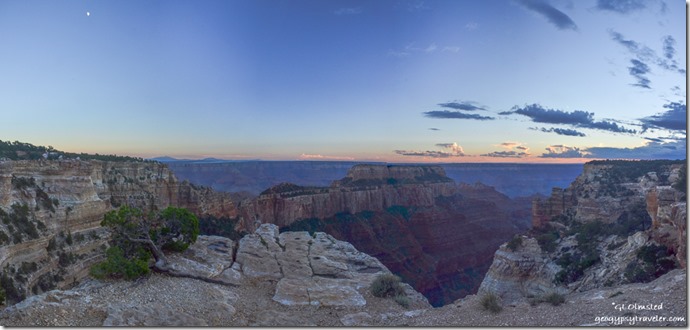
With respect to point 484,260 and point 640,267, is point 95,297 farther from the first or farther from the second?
point 484,260

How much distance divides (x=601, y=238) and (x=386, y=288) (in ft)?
65.8

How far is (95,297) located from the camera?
498 inches

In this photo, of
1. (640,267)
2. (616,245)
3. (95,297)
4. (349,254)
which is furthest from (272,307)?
(616,245)

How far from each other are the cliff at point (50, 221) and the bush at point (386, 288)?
14.4m

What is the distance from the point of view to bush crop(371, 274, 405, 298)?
16969mm

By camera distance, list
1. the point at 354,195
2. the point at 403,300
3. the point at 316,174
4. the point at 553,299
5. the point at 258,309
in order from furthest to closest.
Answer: the point at 316,174 < the point at 354,195 < the point at 403,300 < the point at 258,309 < the point at 553,299

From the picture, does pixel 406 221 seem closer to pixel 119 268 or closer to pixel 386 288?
pixel 386 288

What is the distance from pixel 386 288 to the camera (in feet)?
56.2

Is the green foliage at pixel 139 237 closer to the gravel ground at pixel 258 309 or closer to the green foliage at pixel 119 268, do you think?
the green foliage at pixel 119 268

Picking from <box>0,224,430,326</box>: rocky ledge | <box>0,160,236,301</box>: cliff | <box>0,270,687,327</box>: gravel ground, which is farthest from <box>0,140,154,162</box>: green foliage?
<box>0,270,687,327</box>: gravel ground

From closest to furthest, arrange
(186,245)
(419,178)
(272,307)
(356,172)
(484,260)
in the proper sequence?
1. (272,307)
2. (186,245)
3. (484,260)
4. (356,172)
5. (419,178)

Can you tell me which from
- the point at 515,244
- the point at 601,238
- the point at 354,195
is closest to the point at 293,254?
the point at 515,244

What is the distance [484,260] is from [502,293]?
42.9 metres

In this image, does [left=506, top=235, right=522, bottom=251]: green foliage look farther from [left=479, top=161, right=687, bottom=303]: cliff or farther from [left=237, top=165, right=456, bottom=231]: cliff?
[left=237, top=165, right=456, bottom=231]: cliff
